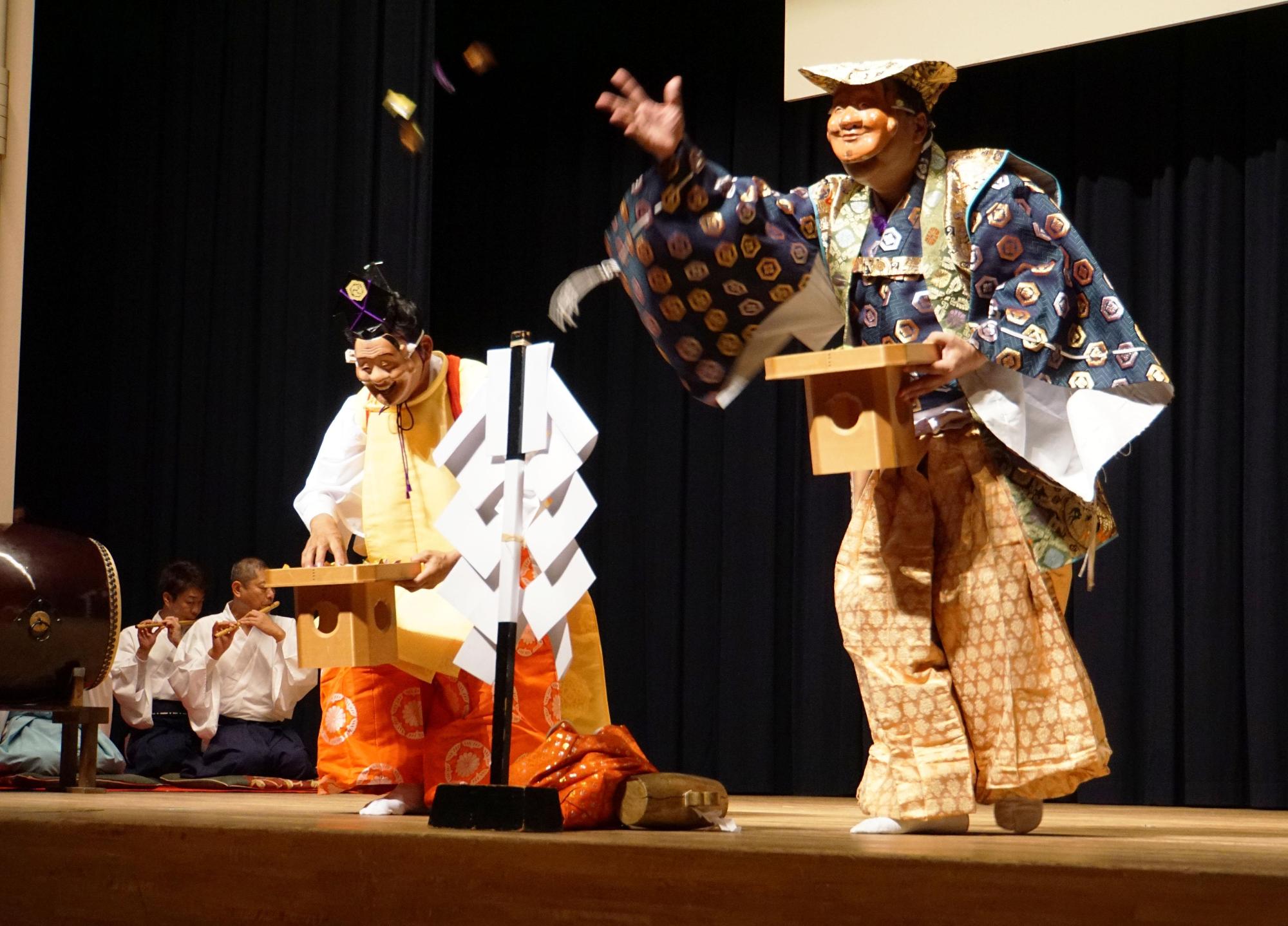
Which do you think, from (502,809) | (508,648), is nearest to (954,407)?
(508,648)

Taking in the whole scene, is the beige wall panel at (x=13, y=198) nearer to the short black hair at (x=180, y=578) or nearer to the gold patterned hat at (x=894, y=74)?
the short black hair at (x=180, y=578)

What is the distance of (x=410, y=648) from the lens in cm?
310

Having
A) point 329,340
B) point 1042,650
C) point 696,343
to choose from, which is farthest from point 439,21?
point 1042,650

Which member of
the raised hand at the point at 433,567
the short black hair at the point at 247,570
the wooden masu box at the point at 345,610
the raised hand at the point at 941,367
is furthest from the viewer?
the short black hair at the point at 247,570

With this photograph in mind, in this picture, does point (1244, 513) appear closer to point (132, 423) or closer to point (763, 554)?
point (763, 554)

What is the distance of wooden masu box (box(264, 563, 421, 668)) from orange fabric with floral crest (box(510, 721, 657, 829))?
1.35 feet

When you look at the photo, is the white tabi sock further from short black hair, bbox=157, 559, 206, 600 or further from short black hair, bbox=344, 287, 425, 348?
short black hair, bbox=157, 559, 206, 600

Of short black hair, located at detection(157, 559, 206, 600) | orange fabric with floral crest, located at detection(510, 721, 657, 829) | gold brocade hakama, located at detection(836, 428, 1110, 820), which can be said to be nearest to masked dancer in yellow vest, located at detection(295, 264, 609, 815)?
orange fabric with floral crest, located at detection(510, 721, 657, 829)

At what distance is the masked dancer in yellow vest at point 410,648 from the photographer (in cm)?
317

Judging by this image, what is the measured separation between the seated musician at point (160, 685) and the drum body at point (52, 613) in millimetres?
A: 1375

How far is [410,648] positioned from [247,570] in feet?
9.79

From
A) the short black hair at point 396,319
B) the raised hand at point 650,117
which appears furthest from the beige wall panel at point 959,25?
the raised hand at point 650,117

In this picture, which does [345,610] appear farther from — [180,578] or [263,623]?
[180,578]

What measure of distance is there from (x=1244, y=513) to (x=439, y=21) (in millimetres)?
3760
